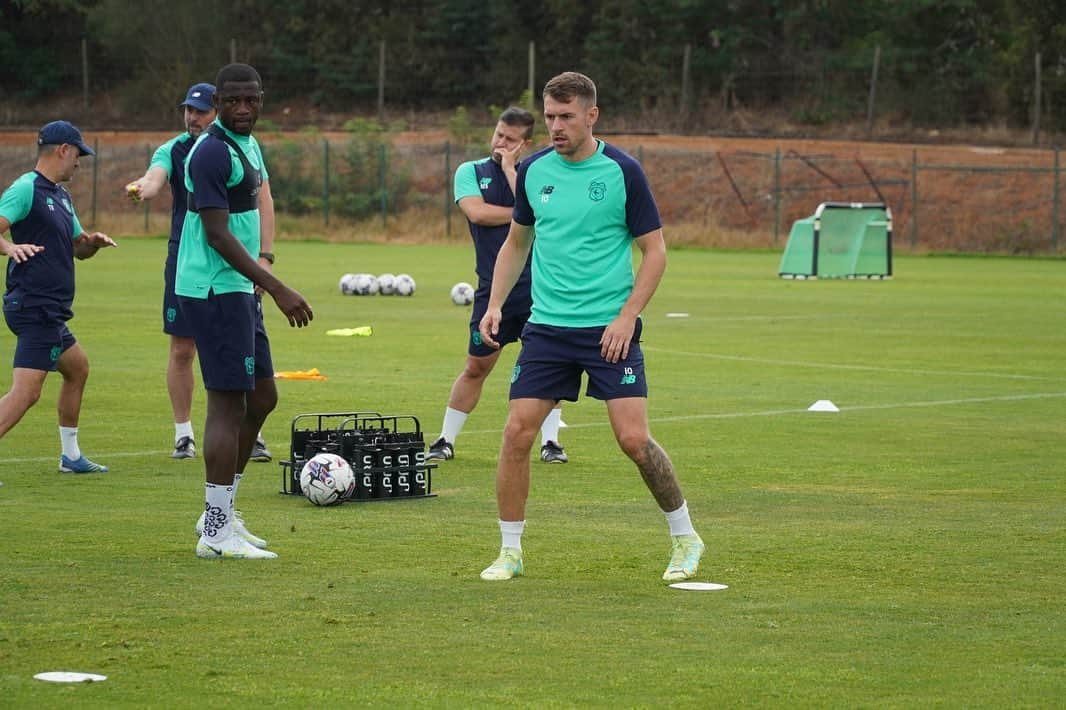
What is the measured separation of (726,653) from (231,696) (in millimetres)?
1948

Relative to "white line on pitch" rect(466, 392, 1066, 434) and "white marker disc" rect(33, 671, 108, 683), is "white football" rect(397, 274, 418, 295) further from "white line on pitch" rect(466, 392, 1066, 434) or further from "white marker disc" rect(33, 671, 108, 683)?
"white marker disc" rect(33, 671, 108, 683)

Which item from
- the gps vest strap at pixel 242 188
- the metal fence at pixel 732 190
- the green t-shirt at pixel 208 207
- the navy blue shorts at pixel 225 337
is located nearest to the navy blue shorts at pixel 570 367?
the navy blue shorts at pixel 225 337

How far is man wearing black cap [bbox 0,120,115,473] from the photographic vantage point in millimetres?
11961

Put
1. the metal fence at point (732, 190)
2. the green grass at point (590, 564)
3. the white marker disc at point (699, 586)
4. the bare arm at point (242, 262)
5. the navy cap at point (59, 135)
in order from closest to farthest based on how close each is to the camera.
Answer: the green grass at point (590, 564) < the white marker disc at point (699, 586) < the bare arm at point (242, 262) < the navy cap at point (59, 135) < the metal fence at point (732, 190)

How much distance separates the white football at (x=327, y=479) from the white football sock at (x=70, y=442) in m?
2.11

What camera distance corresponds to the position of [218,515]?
934 cm

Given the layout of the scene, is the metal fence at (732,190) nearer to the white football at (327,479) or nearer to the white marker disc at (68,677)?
the white football at (327,479)

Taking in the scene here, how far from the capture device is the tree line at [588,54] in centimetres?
7488

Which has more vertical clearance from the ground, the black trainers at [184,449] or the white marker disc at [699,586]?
the white marker disc at [699,586]

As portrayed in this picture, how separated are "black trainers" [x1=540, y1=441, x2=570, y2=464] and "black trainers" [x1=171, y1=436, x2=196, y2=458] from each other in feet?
8.30

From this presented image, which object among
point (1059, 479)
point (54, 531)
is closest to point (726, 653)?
point (54, 531)

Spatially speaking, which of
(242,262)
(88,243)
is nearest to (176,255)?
(88,243)

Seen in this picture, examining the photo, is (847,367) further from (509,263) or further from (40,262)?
(509,263)

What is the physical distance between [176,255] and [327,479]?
278 cm
